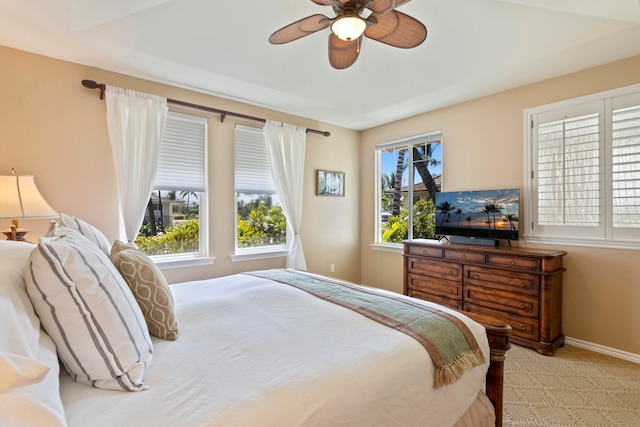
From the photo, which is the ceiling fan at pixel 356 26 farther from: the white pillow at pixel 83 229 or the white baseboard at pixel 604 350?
the white baseboard at pixel 604 350

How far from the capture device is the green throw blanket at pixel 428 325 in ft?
4.21

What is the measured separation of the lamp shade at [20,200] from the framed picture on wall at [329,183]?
10.0 feet

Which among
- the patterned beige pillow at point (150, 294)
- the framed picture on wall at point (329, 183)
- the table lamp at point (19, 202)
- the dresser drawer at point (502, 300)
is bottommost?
the dresser drawer at point (502, 300)

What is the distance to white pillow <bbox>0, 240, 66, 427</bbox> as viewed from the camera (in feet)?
1.98

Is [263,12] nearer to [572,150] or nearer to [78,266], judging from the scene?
[78,266]

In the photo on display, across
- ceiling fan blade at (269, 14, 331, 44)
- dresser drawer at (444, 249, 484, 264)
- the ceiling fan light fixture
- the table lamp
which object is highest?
ceiling fan blade at (269, 14, 331, 44)

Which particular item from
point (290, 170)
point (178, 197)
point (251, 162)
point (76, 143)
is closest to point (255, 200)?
point (251, 162)

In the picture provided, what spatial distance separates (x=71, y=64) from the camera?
2.70 m

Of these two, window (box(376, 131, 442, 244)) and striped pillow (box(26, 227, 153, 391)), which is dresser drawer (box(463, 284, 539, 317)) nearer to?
window (box(376, 131, 442, 244))

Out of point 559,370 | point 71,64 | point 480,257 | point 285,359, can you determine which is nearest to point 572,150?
point 480,257

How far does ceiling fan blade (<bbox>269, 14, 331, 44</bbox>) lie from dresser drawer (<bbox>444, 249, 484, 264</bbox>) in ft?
8.40

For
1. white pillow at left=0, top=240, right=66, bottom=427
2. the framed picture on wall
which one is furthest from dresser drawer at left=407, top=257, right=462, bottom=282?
white pillow at left=0, top=240, right=66, bottom=427

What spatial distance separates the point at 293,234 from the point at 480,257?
86.8 inches

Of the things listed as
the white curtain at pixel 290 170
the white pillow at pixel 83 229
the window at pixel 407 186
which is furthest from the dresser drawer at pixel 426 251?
the white pillow at pixel 83 229
